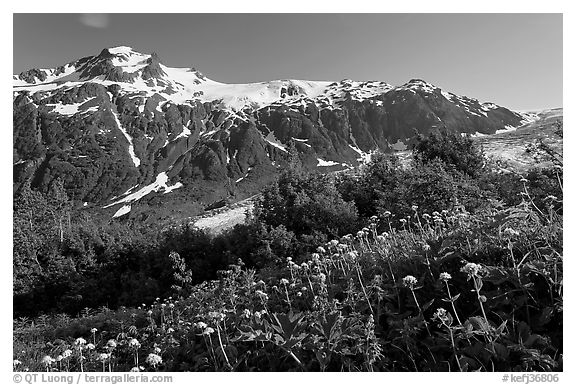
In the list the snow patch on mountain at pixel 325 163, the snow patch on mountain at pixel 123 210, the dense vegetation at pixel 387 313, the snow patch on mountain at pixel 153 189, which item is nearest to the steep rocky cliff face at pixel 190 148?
the snow patch on mountain at pixel 153 189

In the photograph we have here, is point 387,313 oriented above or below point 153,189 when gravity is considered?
above

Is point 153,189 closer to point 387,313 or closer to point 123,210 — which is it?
point 123,210

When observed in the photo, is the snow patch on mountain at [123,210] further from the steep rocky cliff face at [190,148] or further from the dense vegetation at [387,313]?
the dense vegetation at [387,313]

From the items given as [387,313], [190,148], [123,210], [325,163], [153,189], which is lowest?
[123,210]

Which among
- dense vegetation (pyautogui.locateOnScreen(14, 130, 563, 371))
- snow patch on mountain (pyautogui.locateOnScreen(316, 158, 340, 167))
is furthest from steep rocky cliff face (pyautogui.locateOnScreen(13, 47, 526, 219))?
dense vegetation (pyautogui.locateOnScreen(14, 130, 563, 371))

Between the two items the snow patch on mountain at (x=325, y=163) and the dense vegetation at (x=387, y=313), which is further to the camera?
the snow patch on mountain at (x=325, y=163)

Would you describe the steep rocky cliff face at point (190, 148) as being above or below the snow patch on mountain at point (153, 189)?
above

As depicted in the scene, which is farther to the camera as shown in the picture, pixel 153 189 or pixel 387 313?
pixel 153 189

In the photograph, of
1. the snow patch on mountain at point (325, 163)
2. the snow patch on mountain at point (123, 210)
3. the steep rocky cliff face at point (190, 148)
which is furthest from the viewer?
the snow patch on mountain at point (325, 163)

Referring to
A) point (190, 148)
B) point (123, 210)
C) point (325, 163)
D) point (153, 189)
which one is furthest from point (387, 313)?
point (190, 148)

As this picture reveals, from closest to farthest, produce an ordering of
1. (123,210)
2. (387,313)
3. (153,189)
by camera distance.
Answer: (387,313) → (123,210) → (153,189)

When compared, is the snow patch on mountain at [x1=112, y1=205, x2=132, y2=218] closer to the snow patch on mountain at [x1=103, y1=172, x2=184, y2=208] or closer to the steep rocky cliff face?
the steep rocky cliff face
